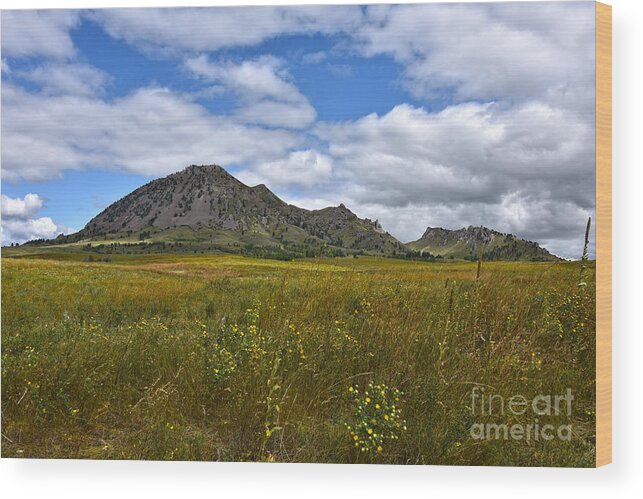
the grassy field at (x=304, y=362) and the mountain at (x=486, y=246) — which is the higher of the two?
the mountain at (x=486, y=246)

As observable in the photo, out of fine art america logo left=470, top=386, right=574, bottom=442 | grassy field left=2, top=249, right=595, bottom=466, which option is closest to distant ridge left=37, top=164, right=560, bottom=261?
grassy field left=2, top=249, right=595, bottom=466

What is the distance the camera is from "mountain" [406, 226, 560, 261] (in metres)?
3.99

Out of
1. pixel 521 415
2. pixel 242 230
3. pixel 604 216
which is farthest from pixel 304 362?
pixel 604 216

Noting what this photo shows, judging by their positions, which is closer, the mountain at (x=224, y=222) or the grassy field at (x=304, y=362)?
the grassy field at (x=304, y=362)

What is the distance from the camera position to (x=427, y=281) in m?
4.23

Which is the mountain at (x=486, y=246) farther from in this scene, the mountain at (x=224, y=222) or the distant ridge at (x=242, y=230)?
the mountain at (x=224, y=222)

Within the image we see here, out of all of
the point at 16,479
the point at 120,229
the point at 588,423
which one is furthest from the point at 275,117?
the point at 16,479

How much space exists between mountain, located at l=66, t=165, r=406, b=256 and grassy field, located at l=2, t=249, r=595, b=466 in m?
0.21

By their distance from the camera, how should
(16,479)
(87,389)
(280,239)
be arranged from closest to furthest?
1. (87,389)
2. (16,479)
3. (280,239)

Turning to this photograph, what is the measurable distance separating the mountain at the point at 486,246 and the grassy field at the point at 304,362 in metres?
0.10

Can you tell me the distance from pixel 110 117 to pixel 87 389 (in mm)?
2482

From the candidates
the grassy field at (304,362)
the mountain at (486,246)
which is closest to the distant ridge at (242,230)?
the mountain at (486,246)

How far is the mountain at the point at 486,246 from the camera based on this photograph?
3986mm

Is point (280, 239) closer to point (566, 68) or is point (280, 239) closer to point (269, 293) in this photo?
point (269, 293)
